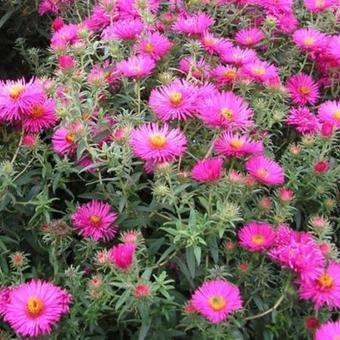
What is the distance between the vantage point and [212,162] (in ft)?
5.49

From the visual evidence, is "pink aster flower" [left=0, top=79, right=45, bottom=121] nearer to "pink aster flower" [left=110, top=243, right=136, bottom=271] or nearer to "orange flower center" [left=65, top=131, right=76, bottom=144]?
"orange flower center" [left=65, top=131, right=76, bottom=144]

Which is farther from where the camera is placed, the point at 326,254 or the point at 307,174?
the point at 307,174

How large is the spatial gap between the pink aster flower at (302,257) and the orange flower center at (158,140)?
0.36 metres

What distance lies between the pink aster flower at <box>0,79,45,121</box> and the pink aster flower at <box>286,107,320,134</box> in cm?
78

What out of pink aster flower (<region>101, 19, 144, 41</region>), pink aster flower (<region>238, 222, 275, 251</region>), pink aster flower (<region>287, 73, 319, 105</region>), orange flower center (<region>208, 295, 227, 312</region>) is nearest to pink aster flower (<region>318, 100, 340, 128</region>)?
pink aster flower (<region>287, 73, 319, 105</region>)

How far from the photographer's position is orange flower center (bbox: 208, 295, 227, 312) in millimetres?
1523

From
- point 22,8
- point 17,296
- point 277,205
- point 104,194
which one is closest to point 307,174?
point 277,205

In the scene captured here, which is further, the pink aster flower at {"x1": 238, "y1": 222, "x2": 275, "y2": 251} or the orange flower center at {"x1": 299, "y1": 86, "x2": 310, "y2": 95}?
the orange flower center at {"x1": 299, "y1": 86, "x2": 310, "y2": 95}

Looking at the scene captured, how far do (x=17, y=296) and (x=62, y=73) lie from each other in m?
0.72

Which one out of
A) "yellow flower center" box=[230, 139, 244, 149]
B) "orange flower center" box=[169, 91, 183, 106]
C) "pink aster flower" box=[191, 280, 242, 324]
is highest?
"orange flower center" box=[169, 91, 183, 106]

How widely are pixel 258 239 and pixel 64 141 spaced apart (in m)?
0.56

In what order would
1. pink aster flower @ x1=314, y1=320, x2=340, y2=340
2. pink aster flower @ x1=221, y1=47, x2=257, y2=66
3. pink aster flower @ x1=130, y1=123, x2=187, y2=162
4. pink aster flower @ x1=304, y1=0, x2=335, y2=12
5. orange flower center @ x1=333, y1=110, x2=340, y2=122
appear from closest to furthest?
pink aster flower @ x1=314, y1=320, x2=340, y2=340 → pink aster flower @ x1=130, y1=123, x2=187, y2=162 → orange flower center @ x1=333, y1=110, x2=340, y2=122 → pink aster flower @ x1=221, y1=47, x2=257, y2=66 → pink aster flower @ x1=304, y1=0, x2=335, y2=12

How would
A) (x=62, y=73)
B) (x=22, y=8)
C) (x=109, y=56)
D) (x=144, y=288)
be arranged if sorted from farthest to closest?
(x=22, y=8), (x=109, y=56), (x=62, y=73), (x=144, y=288)

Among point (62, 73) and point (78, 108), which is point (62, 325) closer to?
point (78, 108)
